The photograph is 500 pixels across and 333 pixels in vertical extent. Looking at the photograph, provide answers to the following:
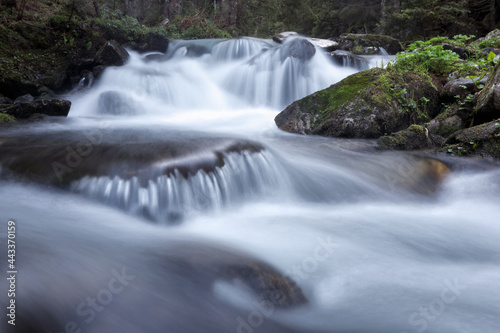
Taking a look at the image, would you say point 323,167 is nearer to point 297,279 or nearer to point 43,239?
point 297,279

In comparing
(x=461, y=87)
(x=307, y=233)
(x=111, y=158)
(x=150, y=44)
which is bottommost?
(x=307, y=233)

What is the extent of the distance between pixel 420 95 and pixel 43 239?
6.72m

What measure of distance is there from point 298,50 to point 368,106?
4798 millimetres

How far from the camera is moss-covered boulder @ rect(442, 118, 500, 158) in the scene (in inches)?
199

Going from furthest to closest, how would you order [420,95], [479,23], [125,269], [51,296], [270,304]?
1. [479,23]
2. [420,95]
3. [125,269]
4. [270,304]
5. [51,296]

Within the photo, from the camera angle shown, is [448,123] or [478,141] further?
[448,123]

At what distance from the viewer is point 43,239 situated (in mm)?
2732

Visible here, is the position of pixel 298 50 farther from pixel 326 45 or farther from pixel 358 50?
pixel 358 50

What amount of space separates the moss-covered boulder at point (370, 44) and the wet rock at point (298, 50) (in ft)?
12.5

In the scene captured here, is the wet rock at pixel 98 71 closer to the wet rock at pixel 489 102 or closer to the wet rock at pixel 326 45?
the wet rock at pixel 326 45

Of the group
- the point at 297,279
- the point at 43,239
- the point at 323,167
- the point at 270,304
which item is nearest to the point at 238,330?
the point at 270,304

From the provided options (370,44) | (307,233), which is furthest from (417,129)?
(370,44)

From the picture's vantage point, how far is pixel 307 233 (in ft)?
11.7

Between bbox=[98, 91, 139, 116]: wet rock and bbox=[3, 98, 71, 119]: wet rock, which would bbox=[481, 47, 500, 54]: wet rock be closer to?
bbox=[98, 91, 139, 116]: wet rock
